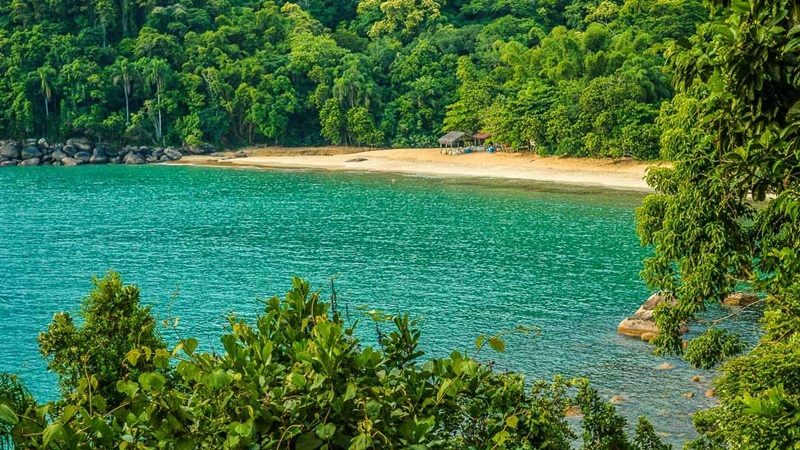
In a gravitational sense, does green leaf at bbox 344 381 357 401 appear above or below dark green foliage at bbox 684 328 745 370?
above

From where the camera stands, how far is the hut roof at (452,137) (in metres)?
74.4

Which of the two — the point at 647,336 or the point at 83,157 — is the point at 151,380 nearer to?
the point at 647,336

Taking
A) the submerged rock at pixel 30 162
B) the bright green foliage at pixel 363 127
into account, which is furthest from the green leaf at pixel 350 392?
the submerged rock at pixel 30 162

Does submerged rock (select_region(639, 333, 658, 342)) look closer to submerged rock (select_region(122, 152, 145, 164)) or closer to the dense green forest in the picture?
the dense green forest

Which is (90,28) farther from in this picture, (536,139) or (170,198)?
(536,139)

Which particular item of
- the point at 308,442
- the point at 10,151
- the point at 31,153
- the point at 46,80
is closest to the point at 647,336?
the point at 308,442

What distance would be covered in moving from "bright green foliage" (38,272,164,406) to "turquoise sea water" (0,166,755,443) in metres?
1.31

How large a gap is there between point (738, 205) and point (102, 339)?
1062 centimetres

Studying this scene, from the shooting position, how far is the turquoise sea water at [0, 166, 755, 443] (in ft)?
71.9

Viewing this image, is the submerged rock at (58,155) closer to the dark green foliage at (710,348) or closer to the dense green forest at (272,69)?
the dense green forest at (272,69)

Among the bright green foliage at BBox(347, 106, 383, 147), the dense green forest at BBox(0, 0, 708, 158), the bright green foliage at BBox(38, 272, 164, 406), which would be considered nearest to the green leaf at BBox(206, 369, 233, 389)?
the bright green foliage at BBox(38, 272, 164, 406)

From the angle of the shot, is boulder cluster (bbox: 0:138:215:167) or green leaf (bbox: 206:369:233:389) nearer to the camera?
green leaf (bbox: 206:369:233:389)

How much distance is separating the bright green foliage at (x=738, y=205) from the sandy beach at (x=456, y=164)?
37907 mm

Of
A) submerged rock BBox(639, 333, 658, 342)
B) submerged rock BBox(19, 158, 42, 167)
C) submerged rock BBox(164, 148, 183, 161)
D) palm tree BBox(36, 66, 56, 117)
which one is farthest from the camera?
submerged rock BBox(164, 148, 183, 161)
